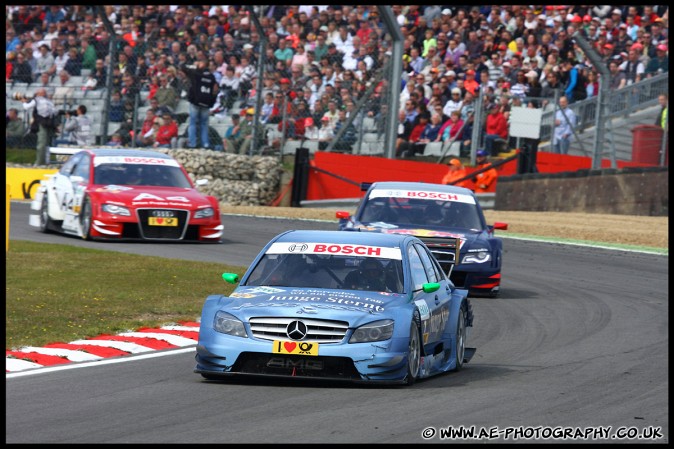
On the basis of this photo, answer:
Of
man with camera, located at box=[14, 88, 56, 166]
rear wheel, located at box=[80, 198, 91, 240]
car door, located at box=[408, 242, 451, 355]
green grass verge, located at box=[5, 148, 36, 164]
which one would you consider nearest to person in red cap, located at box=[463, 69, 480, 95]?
rear wheel, located at box=[80, 198, 91, 240]

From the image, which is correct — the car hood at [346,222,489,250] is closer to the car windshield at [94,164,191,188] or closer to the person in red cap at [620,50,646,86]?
the car windshield at [94,164,191,188]

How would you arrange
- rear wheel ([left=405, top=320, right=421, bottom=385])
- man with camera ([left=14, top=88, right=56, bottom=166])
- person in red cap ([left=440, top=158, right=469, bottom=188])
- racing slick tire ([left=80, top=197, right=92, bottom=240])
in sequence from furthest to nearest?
man with camera ([left=14, top=88, right=56, bottom=166]) < person in red cap ([left=440, top=158, right=469, bottom=188]) < racing slick tire ([left=80, top=197, right=92, bottom=240]) < rear wheel ([left=405, top=320, right=421, bottom=385])

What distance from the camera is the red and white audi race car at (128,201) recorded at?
2091 centimetres

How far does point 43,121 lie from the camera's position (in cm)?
3075

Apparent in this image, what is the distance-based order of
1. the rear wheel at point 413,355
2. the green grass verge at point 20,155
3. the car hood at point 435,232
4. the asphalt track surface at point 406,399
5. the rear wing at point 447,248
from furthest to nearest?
the green grass verge at point 20,155, the car hood at point 435,232, the rear wing at point 447,248, the rear wheel at point 413,355, the asphalt track surface at point 406,399

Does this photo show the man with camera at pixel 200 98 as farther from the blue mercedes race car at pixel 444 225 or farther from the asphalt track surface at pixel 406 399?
the asphalt track surface at pixel 406 399

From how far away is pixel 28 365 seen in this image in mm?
10062

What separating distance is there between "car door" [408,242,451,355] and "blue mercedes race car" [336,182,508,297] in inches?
187

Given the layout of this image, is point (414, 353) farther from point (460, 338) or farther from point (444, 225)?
point (444, 225)

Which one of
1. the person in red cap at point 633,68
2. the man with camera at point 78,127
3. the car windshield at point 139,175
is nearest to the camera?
the car windshield at point 139,175

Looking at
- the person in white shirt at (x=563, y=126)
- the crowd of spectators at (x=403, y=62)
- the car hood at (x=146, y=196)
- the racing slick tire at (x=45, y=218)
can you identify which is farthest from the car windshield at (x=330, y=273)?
the person in white shirt at (x=563, y=126)

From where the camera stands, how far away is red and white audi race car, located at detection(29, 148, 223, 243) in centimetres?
2091

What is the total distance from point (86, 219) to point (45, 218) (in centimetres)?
178

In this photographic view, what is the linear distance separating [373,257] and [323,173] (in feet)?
63.0
